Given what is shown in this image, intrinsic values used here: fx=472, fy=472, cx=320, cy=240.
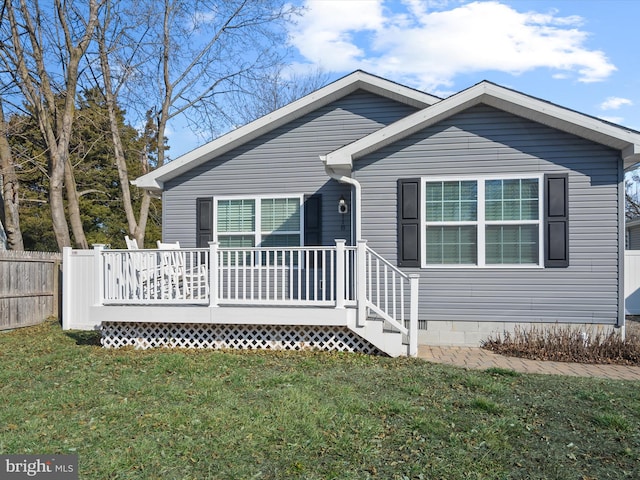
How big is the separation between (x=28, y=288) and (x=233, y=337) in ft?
19.3

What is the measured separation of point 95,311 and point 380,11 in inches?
372

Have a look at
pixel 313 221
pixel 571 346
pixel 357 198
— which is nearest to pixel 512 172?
pixel 357 198

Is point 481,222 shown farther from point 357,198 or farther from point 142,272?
point 142,272

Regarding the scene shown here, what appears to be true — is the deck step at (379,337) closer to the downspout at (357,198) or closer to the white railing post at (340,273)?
the white railing post at (340,273)


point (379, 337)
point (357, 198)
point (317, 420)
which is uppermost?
point (357, 198)

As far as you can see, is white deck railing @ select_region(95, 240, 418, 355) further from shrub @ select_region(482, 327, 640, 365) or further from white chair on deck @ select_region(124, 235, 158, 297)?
shrub @ select_region(482, 327, 640, 365)

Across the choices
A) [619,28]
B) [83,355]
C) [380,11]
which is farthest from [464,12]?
[83,355]

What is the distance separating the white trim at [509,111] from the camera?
7.13m

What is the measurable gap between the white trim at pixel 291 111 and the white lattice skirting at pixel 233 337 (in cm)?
352

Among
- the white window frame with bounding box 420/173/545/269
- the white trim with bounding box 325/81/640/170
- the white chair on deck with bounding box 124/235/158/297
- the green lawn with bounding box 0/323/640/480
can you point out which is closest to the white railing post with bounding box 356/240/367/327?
the green lawn with bounding box 0/323/640/480

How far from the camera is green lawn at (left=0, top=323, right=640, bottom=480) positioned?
352 centimetres

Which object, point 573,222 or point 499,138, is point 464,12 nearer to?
point 499,138

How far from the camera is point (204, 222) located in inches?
385

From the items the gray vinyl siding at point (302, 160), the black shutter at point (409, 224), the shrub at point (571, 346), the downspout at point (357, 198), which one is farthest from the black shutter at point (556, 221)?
the gray vinyl siding at point (302, 160)
